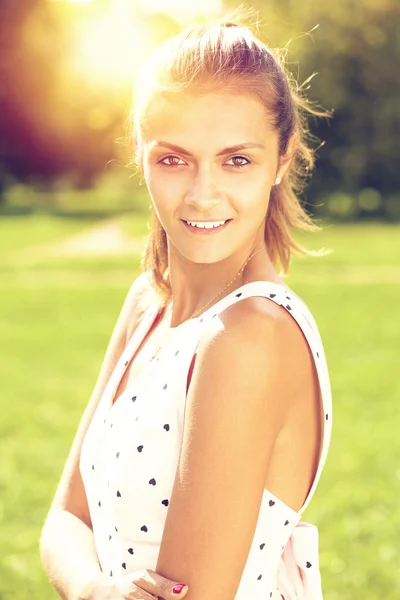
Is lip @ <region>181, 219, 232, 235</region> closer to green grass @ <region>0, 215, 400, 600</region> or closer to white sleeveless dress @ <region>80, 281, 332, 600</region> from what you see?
white sleeveless dress @ <region>80, 281, 332, 600</region>

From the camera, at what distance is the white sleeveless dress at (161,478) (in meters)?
1.78

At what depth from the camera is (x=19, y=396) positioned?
9.11m

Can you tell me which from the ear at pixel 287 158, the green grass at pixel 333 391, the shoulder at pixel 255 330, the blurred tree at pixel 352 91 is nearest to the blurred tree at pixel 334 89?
the blurred tree at pixel 352 91

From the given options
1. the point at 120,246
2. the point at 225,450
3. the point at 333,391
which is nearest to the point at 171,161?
the point at 225,450

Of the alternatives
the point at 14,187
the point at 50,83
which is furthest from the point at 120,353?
the point at 14,187

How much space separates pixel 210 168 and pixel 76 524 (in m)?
0.91

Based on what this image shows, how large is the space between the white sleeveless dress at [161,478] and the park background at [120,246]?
26.1 inches

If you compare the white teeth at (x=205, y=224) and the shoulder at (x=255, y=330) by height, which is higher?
the white teeth at (x=205, y=224)

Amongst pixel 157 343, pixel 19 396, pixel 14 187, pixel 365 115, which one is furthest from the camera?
pixel 14 187

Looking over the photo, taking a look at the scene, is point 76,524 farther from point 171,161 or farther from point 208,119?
point 208,119

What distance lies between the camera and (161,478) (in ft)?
5.84

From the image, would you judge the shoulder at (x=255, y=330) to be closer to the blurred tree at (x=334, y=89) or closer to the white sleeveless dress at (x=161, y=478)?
the white sleeveless dress at (x=161, y=478)

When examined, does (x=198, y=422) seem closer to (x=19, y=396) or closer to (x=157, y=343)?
(x=157, y=343)

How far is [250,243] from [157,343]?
0.32 m
